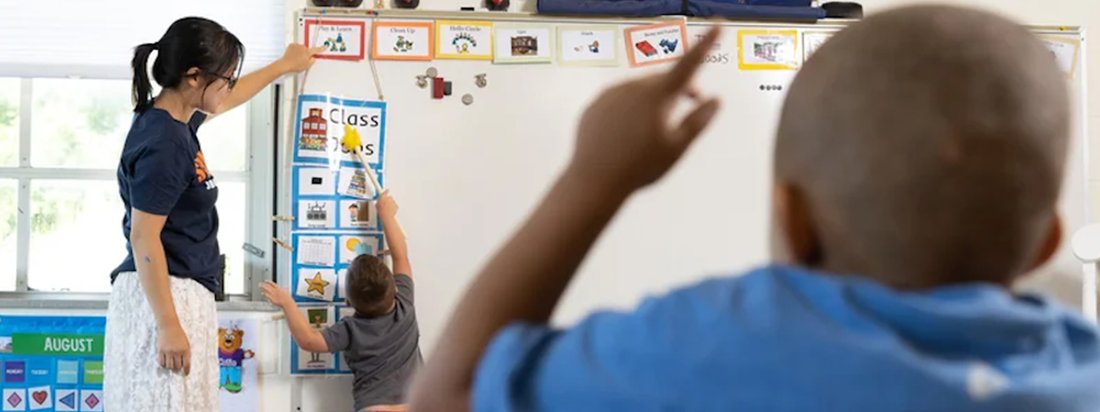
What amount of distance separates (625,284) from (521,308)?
2479 mm

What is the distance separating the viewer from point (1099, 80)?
3127mm

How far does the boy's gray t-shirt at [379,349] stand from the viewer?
8.67 ft

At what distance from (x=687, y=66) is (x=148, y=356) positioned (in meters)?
1.88

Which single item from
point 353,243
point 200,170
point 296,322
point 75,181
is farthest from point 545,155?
point 75,181

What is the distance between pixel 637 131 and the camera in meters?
0.44

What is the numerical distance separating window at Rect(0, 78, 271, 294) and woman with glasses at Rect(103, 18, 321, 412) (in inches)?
31.7

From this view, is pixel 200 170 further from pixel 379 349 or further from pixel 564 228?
pixel 564 228

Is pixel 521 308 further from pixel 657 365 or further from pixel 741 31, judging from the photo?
pixel 741 31

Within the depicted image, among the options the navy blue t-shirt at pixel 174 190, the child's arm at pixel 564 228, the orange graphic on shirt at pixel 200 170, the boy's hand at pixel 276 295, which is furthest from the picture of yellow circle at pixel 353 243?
the child's arm at pixel 564 228

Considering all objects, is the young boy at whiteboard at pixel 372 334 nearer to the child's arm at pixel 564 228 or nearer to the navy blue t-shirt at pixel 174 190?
the navy blue t-shirt at pixel 174 190

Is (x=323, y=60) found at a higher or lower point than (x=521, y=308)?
higher

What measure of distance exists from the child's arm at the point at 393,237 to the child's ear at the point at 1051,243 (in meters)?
2.39

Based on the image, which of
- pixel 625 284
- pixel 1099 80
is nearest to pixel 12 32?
pixel 625 284

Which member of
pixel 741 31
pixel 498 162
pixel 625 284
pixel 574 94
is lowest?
pixel 625 284
